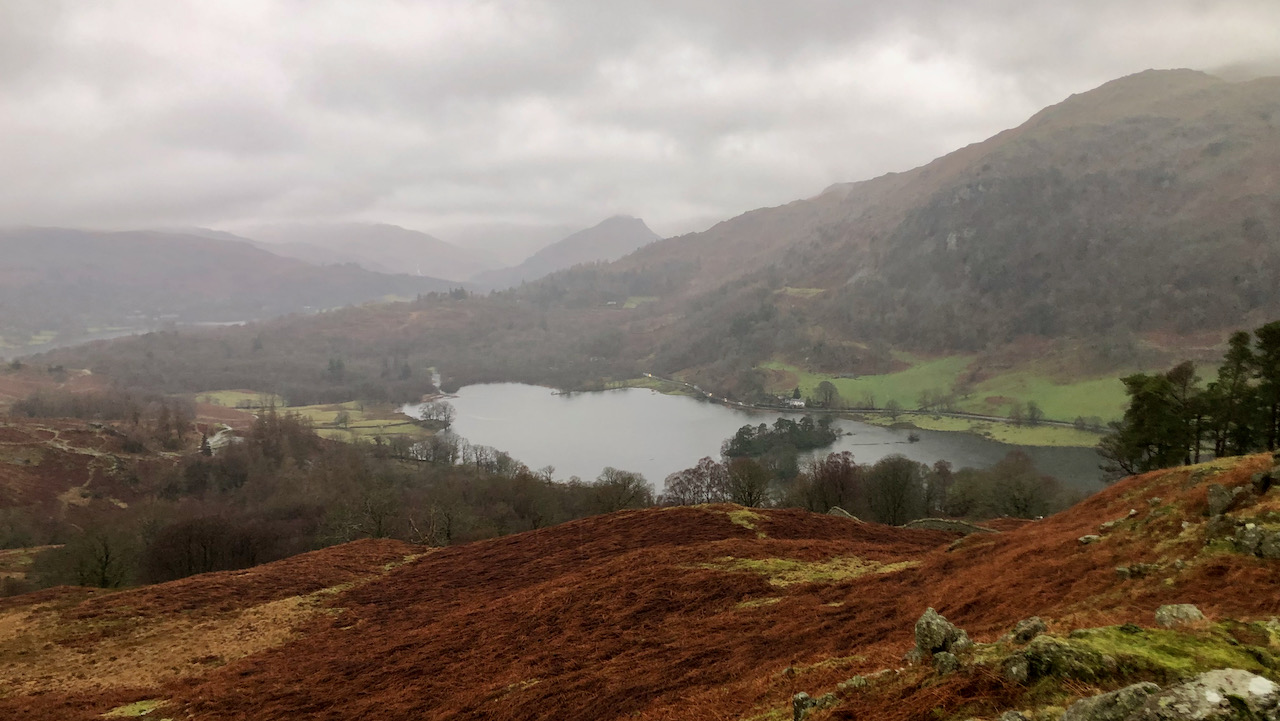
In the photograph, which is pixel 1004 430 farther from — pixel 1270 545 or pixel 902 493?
pixel 1270 545

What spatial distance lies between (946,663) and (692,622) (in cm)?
821

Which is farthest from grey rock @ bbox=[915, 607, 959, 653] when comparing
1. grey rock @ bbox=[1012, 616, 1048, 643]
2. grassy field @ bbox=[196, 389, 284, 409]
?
grassy field @ bbox=[196, 389, 284, 409]

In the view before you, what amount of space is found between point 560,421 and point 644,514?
134 m

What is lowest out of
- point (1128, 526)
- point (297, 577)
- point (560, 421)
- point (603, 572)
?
point (560, 421)

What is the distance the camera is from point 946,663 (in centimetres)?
698

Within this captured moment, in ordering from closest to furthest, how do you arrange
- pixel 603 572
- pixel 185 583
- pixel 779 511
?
1. pixel 603 572
2. pixel 185 583
3. pixel 779 511

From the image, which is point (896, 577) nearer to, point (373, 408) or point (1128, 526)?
point (1128, 526)

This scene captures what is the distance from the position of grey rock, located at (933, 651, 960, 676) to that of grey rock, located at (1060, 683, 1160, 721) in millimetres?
1838

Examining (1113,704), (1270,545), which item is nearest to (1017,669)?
(1113,704)

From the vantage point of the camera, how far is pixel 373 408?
17038 cm

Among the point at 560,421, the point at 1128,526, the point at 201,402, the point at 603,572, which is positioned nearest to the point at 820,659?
the point at 1128,526

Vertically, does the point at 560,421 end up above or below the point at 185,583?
below

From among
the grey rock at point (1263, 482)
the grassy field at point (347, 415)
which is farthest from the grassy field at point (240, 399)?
the grey rock at point (1263, 482)

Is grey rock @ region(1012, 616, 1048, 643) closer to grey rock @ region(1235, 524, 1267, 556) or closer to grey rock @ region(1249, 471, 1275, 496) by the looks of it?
grey rock @ region(1235, 524, 1267, 556)
